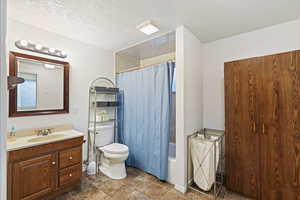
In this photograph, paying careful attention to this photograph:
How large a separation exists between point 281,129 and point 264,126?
6.1 inches

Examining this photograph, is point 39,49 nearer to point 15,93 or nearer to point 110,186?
point 15,93

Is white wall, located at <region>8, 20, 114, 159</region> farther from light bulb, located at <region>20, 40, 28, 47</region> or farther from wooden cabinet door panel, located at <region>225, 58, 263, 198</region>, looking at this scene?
wooden cabinet door panel, located at <region>225, 58, 263, 198</region>

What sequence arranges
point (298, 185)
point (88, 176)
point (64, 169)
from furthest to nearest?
point (88, 176) < point (64, 169) < point (298, 185)

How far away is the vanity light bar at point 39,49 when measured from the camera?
6.31 feet

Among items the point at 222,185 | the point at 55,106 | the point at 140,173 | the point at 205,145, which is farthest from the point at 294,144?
the point at 55,106

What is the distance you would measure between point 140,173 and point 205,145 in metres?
1.28

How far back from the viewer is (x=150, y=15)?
71.3 inches

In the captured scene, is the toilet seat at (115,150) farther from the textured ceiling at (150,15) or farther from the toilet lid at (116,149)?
the textured ceiling at (150,15)

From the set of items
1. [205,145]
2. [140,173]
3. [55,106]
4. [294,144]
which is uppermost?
[55,106]

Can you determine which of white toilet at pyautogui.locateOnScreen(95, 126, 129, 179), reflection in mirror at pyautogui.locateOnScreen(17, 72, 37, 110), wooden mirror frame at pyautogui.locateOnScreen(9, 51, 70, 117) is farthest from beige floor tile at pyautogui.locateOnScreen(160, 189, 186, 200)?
reflection in mirror at pyautogui.locateOnScreen(17, 72, 37, 110)

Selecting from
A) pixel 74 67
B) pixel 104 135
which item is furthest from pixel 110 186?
pixel 74 67

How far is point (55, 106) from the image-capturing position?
7.50ft

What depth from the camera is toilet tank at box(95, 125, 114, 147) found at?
2.63 metres

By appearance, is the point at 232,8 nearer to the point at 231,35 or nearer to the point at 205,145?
the point at 231,35
